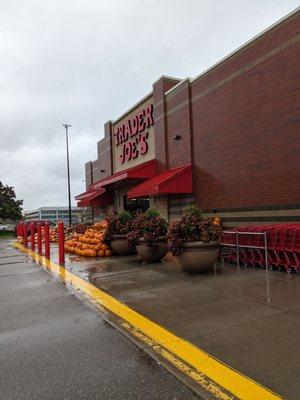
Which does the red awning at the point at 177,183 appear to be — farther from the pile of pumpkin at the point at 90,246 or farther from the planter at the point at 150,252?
the planter at the point at 150,252

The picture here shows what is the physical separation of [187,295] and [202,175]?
8.71 meters

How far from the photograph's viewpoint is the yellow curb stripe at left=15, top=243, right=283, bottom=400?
3.58m

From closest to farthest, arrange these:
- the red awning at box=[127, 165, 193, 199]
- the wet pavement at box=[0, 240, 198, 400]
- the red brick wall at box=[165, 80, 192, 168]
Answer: the wet pavement at box=[0, 240, 198, 400] → the red awning at box=[127, 165, 193, 199] → the red brick wall at box=[165, 80, 192, 168]

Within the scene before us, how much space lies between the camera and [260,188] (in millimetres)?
12109

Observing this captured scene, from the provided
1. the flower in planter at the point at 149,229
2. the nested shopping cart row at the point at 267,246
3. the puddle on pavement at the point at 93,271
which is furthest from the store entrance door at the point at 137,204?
the nested shopping cart row at the point at 267,246

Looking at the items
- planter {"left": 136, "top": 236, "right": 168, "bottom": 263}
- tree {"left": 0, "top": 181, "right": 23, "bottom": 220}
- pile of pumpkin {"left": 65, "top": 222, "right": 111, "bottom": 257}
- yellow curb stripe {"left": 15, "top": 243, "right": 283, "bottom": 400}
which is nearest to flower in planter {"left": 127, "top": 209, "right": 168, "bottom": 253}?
planter {"left": 136, "top": 236, "right": 168, "bottom": 263}

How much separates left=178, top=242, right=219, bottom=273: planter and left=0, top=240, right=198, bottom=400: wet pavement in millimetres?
2686

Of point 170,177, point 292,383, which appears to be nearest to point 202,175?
point 170,177

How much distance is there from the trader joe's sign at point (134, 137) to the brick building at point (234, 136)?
12 cm

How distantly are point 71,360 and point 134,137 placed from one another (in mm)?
18276

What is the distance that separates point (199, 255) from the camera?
8.81m

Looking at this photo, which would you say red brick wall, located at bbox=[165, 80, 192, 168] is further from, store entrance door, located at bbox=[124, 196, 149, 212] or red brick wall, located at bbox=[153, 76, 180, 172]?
store entrance door, located at bbox=[124, 196, 149, 212]

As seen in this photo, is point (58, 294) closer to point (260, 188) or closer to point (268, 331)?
point (268, 331)

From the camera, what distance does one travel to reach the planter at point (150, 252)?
11164mm
